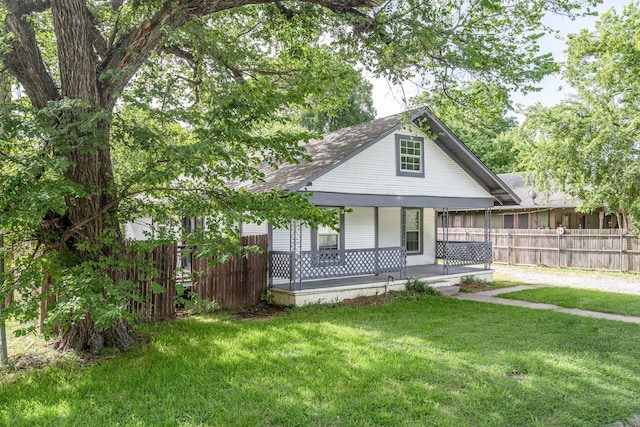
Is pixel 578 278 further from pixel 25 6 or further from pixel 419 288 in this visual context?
pixel 25 6

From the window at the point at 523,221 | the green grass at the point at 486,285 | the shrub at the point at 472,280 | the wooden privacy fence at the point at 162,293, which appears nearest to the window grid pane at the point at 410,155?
the shrub at the point at 472,280

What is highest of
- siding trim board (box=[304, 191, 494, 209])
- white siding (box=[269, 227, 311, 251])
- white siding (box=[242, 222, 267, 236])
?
siding trim board (box=[304, 191, 494, 209])

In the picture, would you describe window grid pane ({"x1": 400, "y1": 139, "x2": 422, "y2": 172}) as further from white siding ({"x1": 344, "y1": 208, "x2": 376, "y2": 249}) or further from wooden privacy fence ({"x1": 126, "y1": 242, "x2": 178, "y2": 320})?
wooden privacy fence ({"x1": 126, "y1": 242, "x2": 178, "y2": 320})

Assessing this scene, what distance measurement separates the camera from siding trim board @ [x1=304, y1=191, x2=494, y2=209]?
37.7ft

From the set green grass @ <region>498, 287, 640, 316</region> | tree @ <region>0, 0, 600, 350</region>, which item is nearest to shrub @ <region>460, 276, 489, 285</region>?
green grass @ <region>498, 287, 640, 316</region>

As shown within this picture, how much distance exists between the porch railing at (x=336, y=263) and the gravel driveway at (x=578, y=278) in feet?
19.6

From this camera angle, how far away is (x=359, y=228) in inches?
572

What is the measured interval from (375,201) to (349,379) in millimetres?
7630

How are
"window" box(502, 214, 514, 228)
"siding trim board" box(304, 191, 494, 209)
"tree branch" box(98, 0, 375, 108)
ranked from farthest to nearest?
"window" box(502, 214, 514, 228) < "siding trim board" box(304, 191, 494, 209) < "tree branch" box(98, 0, 375, 108)

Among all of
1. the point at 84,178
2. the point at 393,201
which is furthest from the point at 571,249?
the point at 84,178

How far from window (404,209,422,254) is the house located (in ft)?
0.13

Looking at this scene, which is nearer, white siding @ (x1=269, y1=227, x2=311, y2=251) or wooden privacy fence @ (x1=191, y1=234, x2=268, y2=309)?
wooden privacy fence @ (x1=191, y1=234, x2=268, y2=309)

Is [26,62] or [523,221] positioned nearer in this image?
[26,62]

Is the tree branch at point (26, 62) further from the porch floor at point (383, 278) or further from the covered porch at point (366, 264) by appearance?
the porch floor at point (383, 278)
